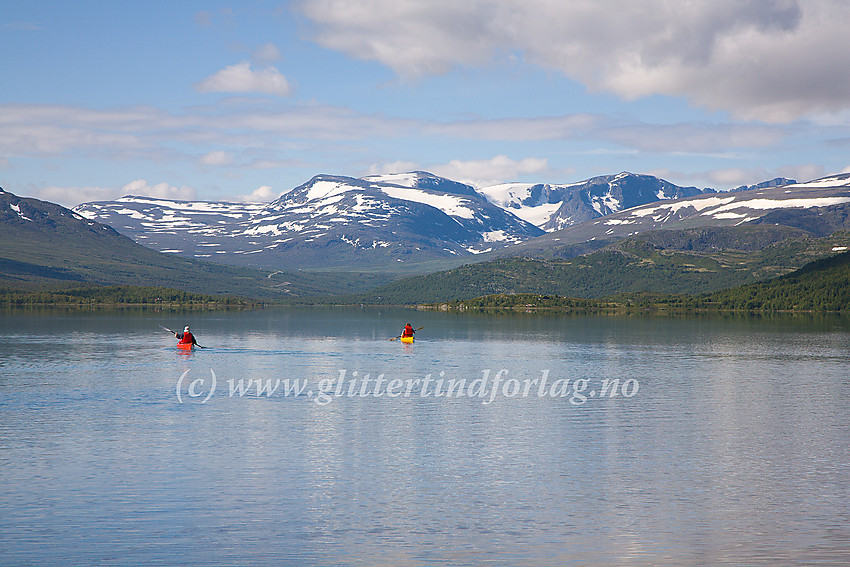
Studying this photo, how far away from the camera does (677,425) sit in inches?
2079

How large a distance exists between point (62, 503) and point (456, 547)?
1586cm

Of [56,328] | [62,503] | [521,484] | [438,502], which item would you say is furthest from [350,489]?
[56,328]

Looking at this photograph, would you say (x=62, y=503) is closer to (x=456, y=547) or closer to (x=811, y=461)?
(x=456, y=547)

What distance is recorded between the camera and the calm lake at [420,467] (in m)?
28.8

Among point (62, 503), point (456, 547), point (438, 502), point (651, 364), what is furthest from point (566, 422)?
point (651, 364)

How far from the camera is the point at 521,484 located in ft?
122

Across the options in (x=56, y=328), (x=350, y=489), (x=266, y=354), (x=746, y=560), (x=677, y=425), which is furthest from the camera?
(x=56, y=328)

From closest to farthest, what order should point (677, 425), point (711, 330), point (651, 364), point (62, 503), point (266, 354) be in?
point (62, 503) < point (677, 425) < point (651, 364) < point (266, 354) < point (711, 330)

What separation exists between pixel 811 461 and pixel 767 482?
5.85 metres

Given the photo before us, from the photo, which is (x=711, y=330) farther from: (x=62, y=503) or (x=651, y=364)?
(x=62, y=503)

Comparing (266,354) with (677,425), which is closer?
(677,425)

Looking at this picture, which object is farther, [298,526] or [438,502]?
[438,502]

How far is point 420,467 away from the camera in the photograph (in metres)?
40.2

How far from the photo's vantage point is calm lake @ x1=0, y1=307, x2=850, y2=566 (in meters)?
28.8
